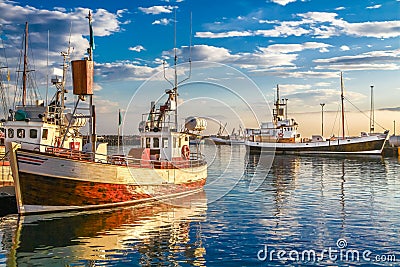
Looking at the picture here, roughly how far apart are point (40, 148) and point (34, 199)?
8.31 meters

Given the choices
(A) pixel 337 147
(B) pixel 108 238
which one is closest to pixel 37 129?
(B) pixel 108 238

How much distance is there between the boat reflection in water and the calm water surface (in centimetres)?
4

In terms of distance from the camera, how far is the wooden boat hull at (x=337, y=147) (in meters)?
88.4

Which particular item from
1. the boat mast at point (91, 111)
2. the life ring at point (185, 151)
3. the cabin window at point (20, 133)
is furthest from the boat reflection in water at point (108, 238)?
the cabin window at point (20, 133)

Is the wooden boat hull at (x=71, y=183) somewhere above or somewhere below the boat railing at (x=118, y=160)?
below

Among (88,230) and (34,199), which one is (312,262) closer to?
(88,230)

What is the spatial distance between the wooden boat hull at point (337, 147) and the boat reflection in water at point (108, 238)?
71.8m

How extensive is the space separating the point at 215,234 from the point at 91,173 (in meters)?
8.15

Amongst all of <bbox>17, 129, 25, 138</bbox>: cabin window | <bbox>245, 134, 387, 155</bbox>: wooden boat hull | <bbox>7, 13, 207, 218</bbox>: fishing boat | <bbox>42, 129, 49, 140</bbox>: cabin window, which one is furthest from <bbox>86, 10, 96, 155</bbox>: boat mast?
<bbox>245, 134, 387, 155</bbox>: wooden boat hull

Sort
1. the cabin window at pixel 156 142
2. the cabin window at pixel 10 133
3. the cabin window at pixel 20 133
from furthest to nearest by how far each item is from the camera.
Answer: the cabin window at pixel 156 142 < the cabin window at pixel 20 133 < the cabin window at pixel 10 133

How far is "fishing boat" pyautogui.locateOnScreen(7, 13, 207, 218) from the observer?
22.4 m

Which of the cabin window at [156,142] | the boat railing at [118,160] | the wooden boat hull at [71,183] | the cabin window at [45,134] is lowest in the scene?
the wooden boat hull at [71,183]

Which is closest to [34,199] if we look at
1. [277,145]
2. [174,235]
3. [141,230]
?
[141,230]

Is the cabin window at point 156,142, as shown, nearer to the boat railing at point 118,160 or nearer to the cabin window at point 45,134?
the boat railing at point 118,160
